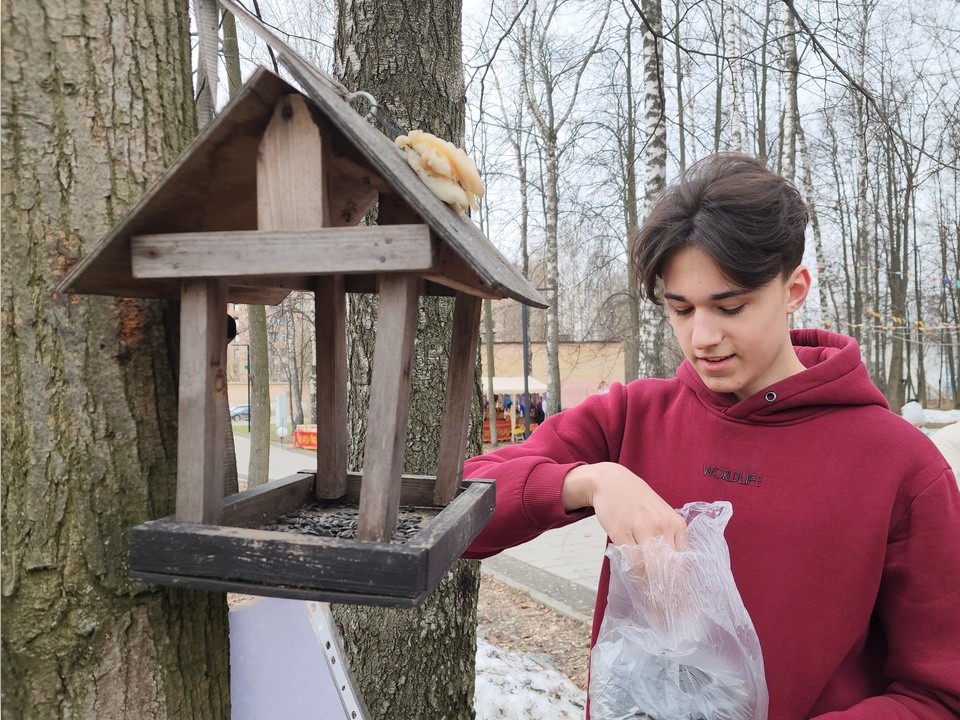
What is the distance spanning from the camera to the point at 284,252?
954 mm

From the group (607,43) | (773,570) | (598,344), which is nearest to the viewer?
(773,570)

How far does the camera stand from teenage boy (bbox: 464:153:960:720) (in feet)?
4.64

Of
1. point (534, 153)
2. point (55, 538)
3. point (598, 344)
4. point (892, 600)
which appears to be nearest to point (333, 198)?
point (55, 538)

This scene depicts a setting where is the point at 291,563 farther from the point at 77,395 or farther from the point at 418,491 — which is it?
the point at 418,491

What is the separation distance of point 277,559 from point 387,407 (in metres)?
0.25

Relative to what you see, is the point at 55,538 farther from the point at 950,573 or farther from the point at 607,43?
the point at 607,43

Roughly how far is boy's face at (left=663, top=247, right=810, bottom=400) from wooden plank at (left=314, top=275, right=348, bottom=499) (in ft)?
2.42

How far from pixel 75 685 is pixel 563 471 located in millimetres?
986

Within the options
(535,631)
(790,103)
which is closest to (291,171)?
(535,631)

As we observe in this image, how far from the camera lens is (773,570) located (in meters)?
1.51

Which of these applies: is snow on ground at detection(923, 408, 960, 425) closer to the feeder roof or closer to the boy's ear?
the boy's ear

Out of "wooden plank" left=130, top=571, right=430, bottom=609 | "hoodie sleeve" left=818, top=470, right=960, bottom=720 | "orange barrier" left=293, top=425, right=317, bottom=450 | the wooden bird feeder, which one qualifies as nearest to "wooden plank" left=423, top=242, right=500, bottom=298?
the wooden bird feeder

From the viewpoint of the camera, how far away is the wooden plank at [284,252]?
939 mm

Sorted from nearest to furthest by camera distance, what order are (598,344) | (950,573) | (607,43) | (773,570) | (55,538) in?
(55,538) < (950,573) < (773,570) < (607,43) < (598,344)
